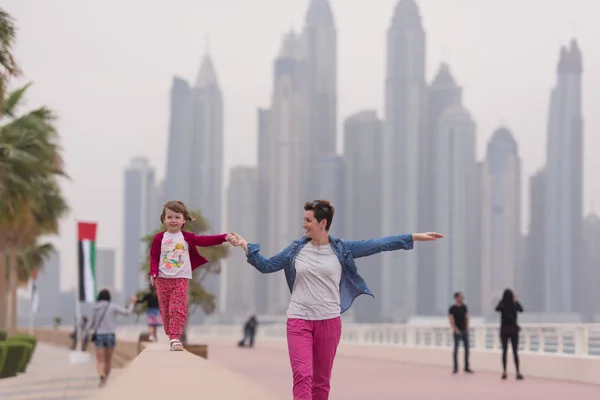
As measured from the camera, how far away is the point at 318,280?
341 inches

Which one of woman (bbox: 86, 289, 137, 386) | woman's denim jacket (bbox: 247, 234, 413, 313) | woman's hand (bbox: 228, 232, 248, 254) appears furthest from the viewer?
woman (bbox: 86, 289, 137, 386)

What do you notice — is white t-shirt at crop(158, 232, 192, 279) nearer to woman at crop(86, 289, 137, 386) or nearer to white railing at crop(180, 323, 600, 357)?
woman at crop(86, 289, 137, 386)

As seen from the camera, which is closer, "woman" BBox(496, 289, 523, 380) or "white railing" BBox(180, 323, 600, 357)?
"woman" BBox(496, 289, 523, 380)

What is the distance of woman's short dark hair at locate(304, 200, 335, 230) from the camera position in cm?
862

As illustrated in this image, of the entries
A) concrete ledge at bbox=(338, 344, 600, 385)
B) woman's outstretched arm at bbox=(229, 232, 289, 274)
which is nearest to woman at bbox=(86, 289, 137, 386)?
concrete ledge at bbox=(338, 344, 600, 385)

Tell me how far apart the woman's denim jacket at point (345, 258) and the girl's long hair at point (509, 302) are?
483 inches

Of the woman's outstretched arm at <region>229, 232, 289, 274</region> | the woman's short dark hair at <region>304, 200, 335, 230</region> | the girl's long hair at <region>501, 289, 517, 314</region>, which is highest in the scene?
the woman's short dark hair at <region>304, 200, 335, 230</region>

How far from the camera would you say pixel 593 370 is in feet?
70.1

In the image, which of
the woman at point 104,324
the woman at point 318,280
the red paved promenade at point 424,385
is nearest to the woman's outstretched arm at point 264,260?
the woman at point 318,280

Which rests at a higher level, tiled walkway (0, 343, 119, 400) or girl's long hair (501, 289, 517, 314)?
girl's long hair (501, 289, 517, 314)

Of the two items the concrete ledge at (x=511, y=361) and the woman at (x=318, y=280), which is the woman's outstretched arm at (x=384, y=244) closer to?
the woman at (x=318, y=280)

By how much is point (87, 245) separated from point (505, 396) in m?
15.8

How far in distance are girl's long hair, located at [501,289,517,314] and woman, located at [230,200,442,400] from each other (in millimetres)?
12375

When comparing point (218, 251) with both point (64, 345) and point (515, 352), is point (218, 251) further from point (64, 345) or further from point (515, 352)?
point (64, 345)
